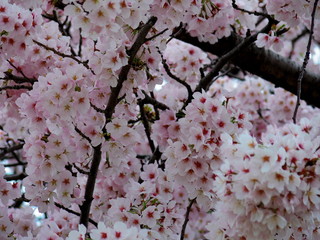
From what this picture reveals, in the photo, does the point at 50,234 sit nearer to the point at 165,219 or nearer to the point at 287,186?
the point at 165,219

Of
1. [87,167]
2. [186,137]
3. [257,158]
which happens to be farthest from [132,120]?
[257,158]

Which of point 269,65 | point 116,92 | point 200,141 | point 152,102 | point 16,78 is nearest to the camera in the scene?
point 200,141

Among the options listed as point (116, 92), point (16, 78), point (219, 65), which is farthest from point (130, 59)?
point (219, 65)

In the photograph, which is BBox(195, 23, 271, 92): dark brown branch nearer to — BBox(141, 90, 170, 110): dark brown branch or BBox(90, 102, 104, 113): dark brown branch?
BBox(141, 90, 170, 110): dark brown branch

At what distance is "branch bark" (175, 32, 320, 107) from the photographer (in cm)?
424

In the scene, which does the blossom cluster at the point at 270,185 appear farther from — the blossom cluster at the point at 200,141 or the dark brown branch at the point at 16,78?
the dark brown branch at the point at 16,78

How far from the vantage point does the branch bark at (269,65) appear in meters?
4.24

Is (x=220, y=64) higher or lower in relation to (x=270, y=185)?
higher

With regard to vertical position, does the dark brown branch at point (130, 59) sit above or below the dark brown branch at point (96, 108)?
above

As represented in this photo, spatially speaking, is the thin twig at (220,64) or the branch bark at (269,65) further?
the branch bark at (269,65)

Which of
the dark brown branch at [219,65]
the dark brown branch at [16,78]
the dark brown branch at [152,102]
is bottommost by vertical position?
the dark brown branch at [16,78]

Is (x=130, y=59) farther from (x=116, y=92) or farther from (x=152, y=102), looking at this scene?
(x=152, y=102)

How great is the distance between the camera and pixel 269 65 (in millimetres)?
4293

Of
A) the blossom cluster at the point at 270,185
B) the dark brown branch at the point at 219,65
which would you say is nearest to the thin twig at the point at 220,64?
the dark brown branch at the point at 219,65
